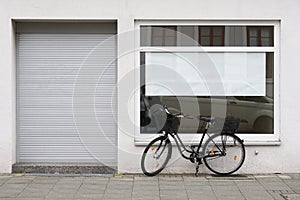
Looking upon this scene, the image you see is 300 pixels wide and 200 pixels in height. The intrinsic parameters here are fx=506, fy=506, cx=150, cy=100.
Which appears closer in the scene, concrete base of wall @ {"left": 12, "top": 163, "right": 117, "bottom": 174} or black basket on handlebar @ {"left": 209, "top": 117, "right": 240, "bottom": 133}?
black basket on handlebar @ {"left": 209, "top": 117, "right": 240, "bottom": 133}

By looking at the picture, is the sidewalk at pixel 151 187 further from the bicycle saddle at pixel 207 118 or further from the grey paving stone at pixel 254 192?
the bicycle saddle at pixel 207 118

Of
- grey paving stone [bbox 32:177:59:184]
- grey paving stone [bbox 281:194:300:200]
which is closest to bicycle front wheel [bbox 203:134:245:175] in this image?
grey paving stone [bbox 281:194:300:200]

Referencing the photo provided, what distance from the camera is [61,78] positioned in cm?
986

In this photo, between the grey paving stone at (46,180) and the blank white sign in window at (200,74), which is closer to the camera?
the grey paving stone at (46,180)

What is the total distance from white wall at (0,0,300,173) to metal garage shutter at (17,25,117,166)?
0.41m

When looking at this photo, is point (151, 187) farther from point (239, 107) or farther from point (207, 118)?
point (239, 107)

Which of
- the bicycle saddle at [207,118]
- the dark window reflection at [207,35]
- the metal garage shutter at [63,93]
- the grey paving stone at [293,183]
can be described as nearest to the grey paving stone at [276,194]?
the grey paving stone at [293,183]

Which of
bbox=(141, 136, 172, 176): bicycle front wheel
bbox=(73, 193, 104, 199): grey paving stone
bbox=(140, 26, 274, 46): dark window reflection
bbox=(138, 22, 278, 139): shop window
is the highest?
bbox=(140, 26, 274, 46): dark window reflection

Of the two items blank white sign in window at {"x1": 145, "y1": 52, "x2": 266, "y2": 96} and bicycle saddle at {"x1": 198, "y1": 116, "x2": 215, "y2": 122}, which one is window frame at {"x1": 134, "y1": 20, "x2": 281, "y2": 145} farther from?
bicycle saddle at {"x1": 198, "y1": 116, "x2": 215, "y2": 122}

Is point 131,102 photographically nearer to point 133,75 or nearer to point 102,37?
point 133,75

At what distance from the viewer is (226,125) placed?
30.8ft

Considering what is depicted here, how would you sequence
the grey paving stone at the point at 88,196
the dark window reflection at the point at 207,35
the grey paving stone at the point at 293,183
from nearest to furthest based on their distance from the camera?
the grey paving stone at the point at 88,196 → the grey paving stone at the point at 293,183 → the dark window reflection at the point at 207,35

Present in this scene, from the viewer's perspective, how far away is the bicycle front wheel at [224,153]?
30.6 ft

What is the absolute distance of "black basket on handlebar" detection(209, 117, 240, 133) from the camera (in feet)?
30.8
